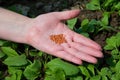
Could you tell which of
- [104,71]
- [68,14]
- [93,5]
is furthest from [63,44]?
[93,5]

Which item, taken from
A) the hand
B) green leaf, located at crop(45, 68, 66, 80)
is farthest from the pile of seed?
green leaf, located at crop(45, 68, 66, 80)

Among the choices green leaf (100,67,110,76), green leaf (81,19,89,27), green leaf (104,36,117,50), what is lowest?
green leaf (100,67,110,76)

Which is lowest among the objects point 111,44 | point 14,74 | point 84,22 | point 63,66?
point 14,74

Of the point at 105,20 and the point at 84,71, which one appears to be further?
the point at 105,20

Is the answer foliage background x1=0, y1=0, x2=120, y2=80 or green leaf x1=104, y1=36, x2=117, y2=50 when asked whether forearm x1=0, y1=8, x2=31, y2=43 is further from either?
→ green leaf x1=104, y1=36, x2=117, y2=50

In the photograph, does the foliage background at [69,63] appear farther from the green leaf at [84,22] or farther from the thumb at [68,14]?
the thumb at [68,14]

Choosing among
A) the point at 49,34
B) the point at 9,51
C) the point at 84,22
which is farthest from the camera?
the point at 84,22

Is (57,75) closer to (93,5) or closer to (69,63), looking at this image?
(69,63)
